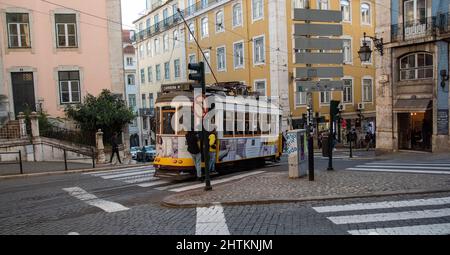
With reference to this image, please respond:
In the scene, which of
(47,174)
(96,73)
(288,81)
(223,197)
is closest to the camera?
(223,197)

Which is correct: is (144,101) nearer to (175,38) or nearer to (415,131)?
(175,38)

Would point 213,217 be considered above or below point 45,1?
below

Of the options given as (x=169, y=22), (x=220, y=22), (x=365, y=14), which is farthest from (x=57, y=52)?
(x=365, y=14)

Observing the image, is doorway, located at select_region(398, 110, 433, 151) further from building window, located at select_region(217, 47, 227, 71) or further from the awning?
building window, located at select_region(217, 47, 227, 71)

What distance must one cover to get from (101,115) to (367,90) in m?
25.4

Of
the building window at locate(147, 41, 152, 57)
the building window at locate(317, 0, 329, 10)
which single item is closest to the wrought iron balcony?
the building window at locate(147, 41, 152, 57)

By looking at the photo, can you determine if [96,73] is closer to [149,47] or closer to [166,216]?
[166,216]

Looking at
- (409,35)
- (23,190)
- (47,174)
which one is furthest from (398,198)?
(409,35)

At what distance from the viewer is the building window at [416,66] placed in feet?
65.1

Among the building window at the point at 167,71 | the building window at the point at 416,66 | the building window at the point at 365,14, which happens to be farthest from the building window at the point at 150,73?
the building window at the point at 416,66

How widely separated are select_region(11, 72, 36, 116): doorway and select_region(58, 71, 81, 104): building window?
1.64 metres

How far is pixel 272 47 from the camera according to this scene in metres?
29.8

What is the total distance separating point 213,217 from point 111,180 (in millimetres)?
7059
